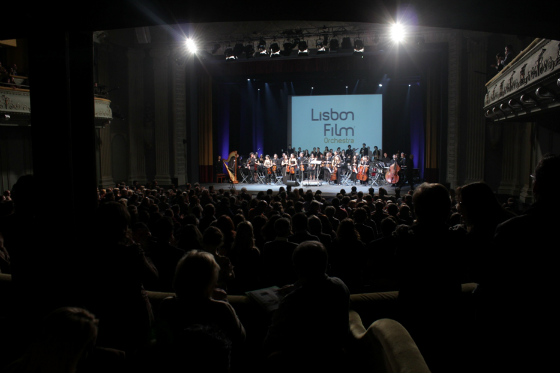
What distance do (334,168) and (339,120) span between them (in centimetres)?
295

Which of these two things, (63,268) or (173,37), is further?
(173,37)

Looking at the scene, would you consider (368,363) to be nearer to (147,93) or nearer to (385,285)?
(385,285)

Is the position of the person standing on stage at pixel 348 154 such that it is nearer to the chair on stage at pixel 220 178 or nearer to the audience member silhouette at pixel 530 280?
the chair on stage at pixel 220 178

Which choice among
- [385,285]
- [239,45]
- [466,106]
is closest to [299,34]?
[239,45]

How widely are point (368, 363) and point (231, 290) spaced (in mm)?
1547

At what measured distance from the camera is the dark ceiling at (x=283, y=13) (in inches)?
109

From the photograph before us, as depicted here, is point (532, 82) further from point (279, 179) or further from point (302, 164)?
point (279, 179)

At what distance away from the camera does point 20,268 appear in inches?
99.6

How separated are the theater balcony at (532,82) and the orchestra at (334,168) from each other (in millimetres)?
5994

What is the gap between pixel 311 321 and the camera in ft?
5.95

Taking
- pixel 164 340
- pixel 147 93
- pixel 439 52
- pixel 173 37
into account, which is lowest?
pixel 164 340

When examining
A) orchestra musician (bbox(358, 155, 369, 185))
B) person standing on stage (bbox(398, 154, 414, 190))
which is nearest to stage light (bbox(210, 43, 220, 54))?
orchestra musician (bbox(358, 155, 369, 185))

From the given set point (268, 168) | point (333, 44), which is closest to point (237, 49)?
point (333, 44)

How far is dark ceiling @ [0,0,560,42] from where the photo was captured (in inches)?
109
